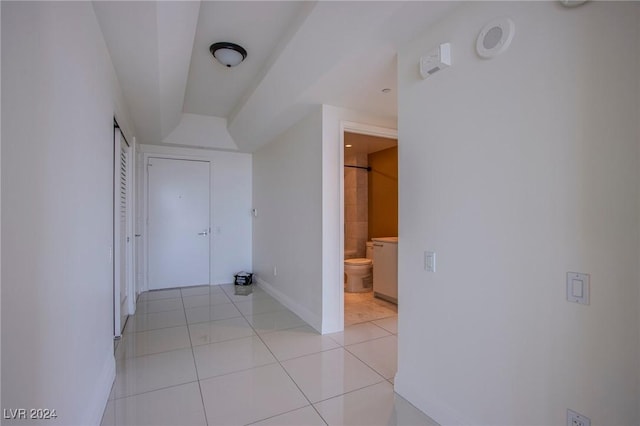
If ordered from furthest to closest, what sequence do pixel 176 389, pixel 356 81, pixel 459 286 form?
pixel 356 81, pixel 176 389, pixel 459 286

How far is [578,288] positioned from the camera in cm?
111

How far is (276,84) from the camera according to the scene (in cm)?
259

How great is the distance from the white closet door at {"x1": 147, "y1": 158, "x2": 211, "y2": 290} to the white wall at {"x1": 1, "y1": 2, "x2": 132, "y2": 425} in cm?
294

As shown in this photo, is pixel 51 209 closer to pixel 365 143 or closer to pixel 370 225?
pixel 365 143

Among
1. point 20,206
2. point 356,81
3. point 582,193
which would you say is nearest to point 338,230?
point 356,81

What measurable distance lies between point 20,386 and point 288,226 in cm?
284

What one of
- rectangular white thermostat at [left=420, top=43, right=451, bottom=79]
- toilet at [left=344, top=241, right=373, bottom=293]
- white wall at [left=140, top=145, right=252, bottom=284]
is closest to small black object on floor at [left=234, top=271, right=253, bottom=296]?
white wall at [left=140, top=145, right=252, bottom=284]

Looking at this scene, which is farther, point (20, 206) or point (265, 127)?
point (265, 127)

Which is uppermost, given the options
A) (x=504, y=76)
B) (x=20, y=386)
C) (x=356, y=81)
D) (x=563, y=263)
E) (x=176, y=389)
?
(x=356, y=81)

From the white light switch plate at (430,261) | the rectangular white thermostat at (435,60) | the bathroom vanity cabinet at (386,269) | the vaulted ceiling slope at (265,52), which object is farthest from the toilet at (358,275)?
the rectangular white thermostat at (435,60)

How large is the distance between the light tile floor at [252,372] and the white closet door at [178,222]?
1176mm

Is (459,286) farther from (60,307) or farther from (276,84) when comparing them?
(276,84)

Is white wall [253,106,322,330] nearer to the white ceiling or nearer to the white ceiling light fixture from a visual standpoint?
the white ceiling light fixture

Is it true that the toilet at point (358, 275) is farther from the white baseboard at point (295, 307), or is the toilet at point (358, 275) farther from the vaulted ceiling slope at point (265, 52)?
the vaulted ceiling slope at point (265, 52)
